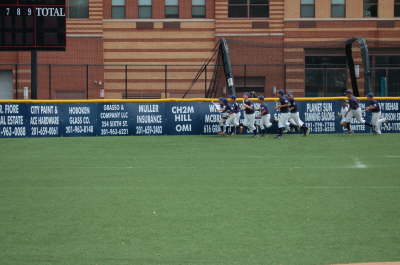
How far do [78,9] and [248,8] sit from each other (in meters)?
9.71

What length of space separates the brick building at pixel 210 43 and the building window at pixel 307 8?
58 mm

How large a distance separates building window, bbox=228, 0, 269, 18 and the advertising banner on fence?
1536 centimetres

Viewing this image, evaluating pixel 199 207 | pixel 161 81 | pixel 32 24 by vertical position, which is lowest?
pixel 199 207

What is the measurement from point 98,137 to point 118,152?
662 centimetres

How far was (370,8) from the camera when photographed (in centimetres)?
4503

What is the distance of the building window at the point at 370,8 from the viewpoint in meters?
45.0

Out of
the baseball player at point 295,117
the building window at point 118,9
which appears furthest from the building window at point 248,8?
the baseball player at point 295,117

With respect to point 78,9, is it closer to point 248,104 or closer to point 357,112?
point 248,104

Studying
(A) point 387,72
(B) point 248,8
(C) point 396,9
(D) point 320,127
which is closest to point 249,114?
(D) point 320,127

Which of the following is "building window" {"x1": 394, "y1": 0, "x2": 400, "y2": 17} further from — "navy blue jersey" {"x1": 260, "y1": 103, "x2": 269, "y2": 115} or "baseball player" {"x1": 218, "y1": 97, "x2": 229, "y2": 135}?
"baseball player" {"x1": 218, "y1": 97, "x2": 229, "y2": 135}

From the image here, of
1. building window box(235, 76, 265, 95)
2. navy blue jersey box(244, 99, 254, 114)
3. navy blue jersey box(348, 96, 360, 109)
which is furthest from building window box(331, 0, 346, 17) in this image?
navy blue jersey box(244, 99, 254, 114)

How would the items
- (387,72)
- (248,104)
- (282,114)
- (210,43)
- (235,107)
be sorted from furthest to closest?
(210,43), (387,72), (248,104), (235,107), (282,114)

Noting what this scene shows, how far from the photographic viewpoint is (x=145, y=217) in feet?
37.0

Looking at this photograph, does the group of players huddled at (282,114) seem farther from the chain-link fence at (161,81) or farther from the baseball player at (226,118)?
the chain-link fence at (161,81)
